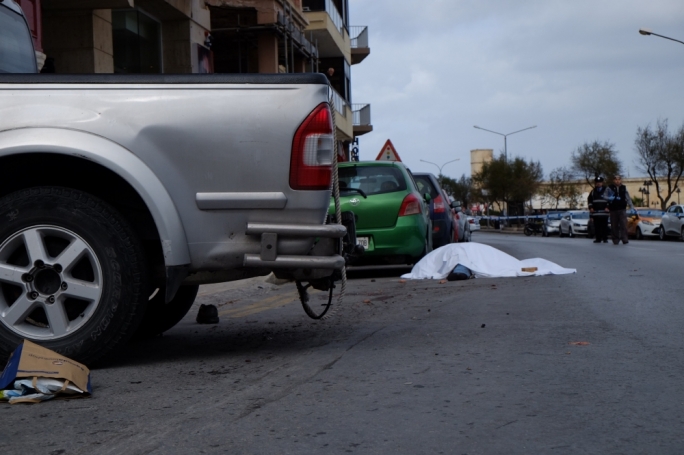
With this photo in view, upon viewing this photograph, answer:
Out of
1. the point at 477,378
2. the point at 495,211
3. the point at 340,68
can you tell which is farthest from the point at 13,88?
the point at 495,211

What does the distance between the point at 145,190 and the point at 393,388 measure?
1646 millimetres

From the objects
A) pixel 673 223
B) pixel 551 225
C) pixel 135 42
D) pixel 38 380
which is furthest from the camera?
pixel 551 225

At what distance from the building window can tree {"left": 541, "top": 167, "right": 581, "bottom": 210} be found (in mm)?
73731

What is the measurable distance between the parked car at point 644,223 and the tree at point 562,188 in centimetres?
4853

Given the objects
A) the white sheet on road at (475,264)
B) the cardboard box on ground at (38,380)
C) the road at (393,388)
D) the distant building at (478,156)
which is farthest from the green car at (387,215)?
the distant building at (478,156)

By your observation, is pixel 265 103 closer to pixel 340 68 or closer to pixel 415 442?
pixel 415 442

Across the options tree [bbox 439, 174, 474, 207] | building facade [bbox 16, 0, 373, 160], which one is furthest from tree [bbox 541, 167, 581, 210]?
building facade [bbox 16, 0, 373, 160]

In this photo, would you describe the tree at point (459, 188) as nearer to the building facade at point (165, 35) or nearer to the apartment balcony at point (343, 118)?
the apartment balcony at point (343, 118)

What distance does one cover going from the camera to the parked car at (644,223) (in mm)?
38719

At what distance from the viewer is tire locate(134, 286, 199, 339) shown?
6.50 meters

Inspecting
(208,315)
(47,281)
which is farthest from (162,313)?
(47,281)

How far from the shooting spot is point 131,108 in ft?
16.0

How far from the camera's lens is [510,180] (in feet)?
286

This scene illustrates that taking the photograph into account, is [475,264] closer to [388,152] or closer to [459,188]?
[388,152]
